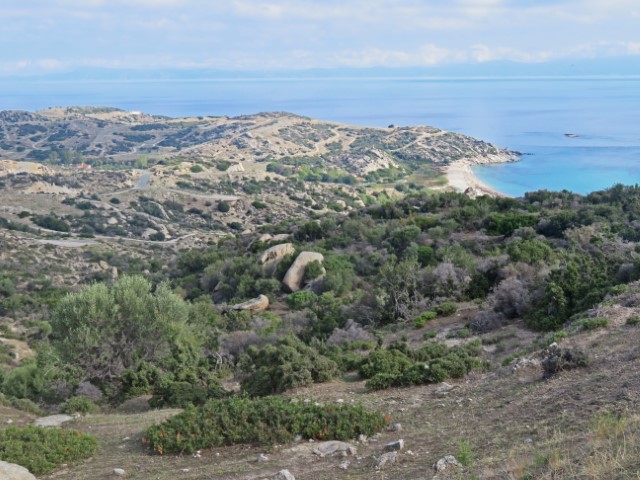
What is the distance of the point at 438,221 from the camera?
2895cm

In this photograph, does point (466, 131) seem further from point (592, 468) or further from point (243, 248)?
point (592, 468)

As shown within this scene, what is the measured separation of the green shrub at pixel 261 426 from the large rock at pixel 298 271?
51.4ft

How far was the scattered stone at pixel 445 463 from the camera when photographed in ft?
18.7

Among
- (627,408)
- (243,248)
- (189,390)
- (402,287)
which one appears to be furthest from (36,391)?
(243,248)

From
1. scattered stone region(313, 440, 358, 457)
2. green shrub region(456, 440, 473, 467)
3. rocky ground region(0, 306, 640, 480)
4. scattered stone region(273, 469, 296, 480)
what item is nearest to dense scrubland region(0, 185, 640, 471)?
scattered stone region(313, 440, 358, 457)

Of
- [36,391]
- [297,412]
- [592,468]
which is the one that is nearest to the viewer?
[592,468]

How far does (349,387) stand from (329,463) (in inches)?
154

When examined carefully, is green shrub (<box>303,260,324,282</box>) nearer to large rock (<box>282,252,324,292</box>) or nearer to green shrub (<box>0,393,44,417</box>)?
large rock (<box>282,252,324,292</box>)

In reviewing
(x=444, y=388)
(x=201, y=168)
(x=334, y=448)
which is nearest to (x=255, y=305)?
(x=444, y=388)

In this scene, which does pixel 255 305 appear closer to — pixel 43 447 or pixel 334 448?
pixel 43 447

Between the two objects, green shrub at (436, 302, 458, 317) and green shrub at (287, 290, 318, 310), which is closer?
green shrub at (436, 302, 458, 317)

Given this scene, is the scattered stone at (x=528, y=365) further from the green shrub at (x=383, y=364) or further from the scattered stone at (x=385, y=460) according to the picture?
the scattered stone at (x=385, y=460)

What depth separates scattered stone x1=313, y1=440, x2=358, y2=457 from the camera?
6.98 meters

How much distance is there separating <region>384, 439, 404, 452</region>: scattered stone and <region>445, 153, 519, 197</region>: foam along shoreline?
230 ft
